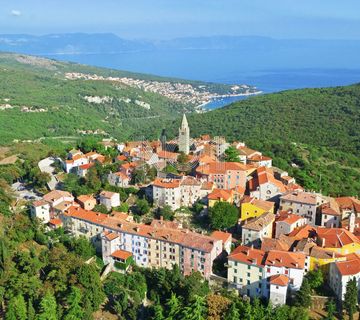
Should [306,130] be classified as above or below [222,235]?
above

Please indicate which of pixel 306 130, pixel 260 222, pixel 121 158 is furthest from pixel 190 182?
pixel 306 130

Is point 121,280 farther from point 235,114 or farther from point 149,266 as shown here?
point 235,114

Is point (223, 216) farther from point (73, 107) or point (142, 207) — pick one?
point (73, 107)

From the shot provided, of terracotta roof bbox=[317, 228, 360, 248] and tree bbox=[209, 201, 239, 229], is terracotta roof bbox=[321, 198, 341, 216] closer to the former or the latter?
terracotta roof bbox=[317, 228, 360, 248]

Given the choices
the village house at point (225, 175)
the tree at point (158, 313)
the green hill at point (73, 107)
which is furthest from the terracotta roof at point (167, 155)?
the green hill at point (73, 107)

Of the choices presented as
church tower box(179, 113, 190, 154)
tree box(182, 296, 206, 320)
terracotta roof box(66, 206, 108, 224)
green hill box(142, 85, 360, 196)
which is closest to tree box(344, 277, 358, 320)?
tree box(182, 296, 206, 320)

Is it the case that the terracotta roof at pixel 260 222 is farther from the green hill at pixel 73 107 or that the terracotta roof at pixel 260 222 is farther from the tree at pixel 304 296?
the green hill at pixel 73 107
